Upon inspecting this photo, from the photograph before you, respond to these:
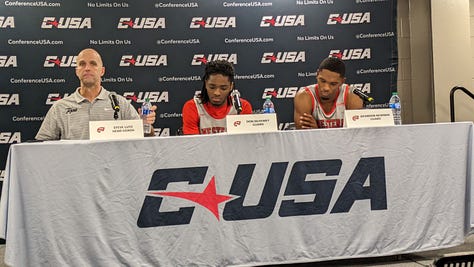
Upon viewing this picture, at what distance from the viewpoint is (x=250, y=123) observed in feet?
8.42

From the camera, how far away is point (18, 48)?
15.1 feet

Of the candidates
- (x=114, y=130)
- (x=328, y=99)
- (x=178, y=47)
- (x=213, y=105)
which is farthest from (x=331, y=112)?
(x=178, y=47)

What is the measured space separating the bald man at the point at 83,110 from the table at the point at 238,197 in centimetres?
85

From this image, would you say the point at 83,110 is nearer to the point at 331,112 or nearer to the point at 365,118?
the point at 331,112

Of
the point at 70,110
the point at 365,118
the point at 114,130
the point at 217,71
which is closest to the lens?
the point at 114,130

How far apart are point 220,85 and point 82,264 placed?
1.28m

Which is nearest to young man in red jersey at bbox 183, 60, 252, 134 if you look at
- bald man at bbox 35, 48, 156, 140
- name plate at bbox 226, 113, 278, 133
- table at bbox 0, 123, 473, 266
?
bald man at bbox 35, 48, 156, 140

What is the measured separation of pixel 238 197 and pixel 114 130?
2.14 ft

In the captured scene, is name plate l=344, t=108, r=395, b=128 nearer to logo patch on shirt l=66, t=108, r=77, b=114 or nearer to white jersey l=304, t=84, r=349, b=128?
white jersey l=304, t=84, r=349, b=128

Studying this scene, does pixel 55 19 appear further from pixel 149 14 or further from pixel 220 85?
pixel 220 85

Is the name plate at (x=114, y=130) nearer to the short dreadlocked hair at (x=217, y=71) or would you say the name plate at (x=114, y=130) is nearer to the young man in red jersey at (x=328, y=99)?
the short dreadlocked hair at (x=217, y=71)

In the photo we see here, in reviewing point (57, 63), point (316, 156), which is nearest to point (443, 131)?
point (316, 156)

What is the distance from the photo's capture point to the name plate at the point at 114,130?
2.44 m

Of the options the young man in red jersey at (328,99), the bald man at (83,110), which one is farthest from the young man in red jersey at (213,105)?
the young man in red jersey at (328,99)
